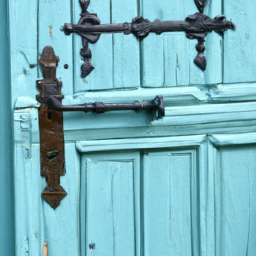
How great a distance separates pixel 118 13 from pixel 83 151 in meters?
0.38

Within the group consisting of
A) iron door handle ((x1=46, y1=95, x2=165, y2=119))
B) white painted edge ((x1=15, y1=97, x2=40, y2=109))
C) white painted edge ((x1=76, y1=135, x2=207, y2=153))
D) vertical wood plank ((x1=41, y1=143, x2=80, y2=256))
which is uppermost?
white painted edge ((x1=15, y1=97, x2=40, y2=109))

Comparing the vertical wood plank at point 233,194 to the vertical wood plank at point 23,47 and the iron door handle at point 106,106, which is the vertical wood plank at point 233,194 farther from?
the vertical wood plank at point 23,47

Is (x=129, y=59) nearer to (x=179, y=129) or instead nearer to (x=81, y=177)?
(x=179, y=129)

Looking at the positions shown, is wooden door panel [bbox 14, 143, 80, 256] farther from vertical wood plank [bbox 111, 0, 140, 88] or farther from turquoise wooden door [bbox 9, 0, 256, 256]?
vertical wood plank [bbox 111, 0, 140, 88]

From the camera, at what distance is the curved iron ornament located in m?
0.99

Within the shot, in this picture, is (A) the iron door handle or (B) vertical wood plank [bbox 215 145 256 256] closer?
(A) the iron door handle

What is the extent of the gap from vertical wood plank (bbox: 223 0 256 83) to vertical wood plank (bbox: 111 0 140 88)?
0.82 feet

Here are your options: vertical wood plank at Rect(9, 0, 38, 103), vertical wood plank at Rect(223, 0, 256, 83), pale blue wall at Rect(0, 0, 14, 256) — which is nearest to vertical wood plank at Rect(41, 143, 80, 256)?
pale blue wall at Rect(0, 0, 14, 256)

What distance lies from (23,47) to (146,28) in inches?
12.9

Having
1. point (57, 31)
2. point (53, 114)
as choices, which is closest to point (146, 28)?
point (57, 31)

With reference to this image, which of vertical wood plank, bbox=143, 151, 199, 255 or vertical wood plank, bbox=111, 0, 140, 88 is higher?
vertical wood plank, bbox=111, 0, 140, 88

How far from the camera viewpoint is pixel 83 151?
1014mm

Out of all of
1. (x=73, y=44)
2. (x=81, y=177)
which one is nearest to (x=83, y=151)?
(x=81, y=177)

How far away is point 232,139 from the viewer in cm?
105
